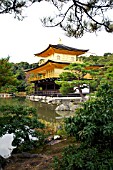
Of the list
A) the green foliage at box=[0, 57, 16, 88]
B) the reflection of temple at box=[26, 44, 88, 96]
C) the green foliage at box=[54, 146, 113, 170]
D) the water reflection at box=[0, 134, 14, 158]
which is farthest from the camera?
the reflection of temple at box=[26, 44, 88, 96]

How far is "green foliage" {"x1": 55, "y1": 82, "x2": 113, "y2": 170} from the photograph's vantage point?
7.04 feet

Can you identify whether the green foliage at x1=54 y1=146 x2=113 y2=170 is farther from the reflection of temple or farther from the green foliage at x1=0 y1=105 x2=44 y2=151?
the reflection of temple

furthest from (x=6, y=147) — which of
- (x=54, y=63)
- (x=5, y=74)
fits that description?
(x=54, y=63)

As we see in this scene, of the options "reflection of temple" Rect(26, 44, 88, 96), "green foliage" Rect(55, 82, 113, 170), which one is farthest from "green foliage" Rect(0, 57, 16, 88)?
"reflection of temple" Rect(26, 44, 88, 96)

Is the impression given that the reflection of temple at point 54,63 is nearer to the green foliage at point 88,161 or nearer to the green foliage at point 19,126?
the green foliage at point 19,126

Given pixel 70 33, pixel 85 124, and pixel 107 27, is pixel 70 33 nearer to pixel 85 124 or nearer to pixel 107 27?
pixel 107 27

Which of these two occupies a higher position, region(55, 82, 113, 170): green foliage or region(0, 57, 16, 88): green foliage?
region(0, 57, 16, 88): green foliage

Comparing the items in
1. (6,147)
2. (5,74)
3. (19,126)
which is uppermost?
(5,74)

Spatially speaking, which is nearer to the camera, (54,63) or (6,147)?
(6,147)

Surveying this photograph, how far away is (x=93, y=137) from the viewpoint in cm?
229

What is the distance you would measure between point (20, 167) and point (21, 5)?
1917 mm

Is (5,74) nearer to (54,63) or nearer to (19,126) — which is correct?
(19,126)

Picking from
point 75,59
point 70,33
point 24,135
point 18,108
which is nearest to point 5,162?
point 24,135

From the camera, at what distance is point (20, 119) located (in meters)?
3.38
